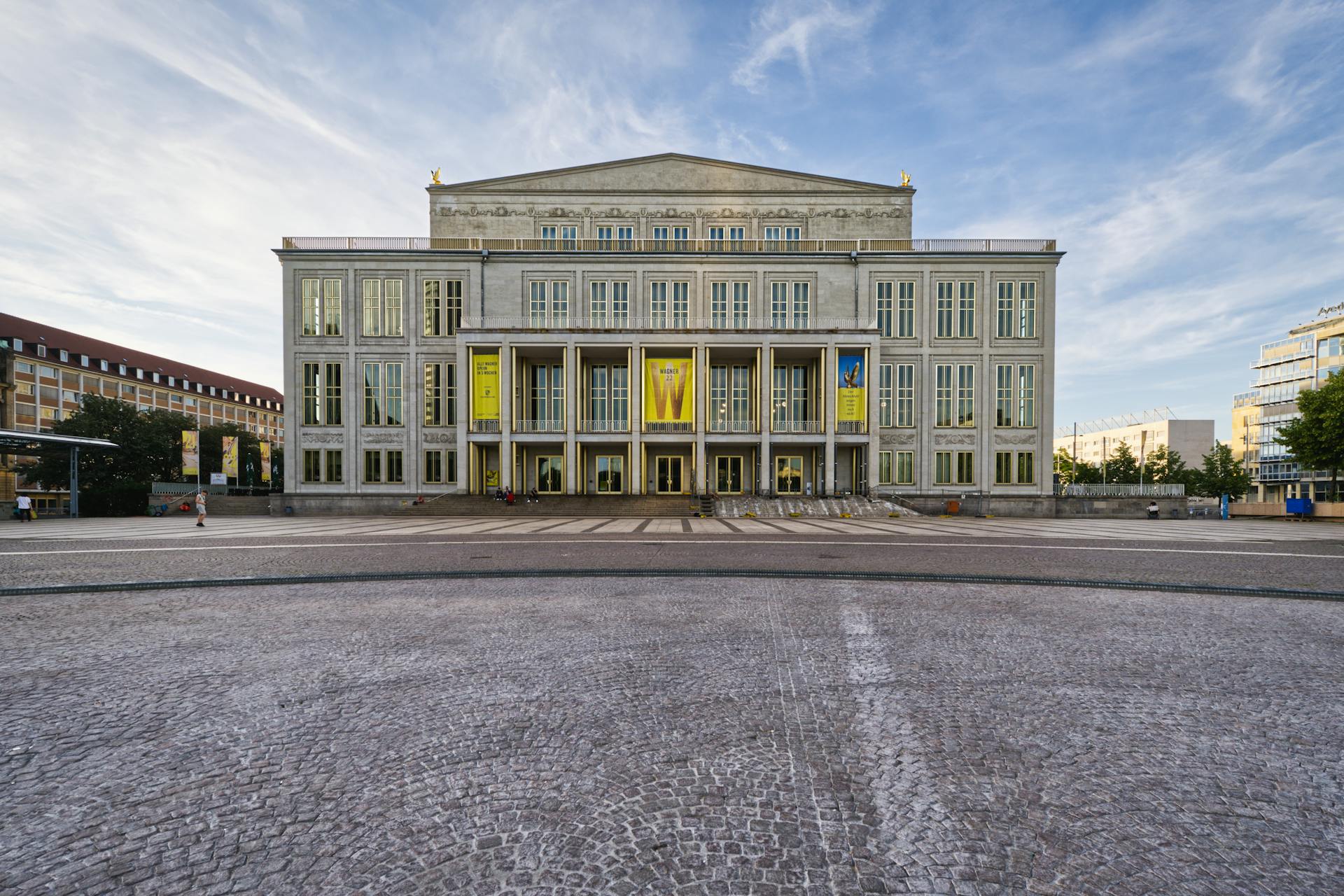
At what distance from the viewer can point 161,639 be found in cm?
627

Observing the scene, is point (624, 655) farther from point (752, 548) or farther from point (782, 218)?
point (782, 218)

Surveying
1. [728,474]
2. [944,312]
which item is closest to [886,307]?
[944,312]

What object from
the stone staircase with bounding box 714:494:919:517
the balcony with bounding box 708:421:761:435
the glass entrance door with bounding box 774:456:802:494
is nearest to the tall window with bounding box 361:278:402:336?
the balcony with bounding box 708:421:761:435

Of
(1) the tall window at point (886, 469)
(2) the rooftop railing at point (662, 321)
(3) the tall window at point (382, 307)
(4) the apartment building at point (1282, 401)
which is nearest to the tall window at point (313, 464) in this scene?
(3) the tall window at point (382, 307)

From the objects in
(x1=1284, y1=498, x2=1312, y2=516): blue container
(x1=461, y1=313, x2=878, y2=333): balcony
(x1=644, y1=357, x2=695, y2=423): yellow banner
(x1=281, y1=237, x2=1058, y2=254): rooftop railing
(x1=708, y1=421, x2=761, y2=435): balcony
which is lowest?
(x1=1284, y1=498, x2=1312, y2=516): blue container

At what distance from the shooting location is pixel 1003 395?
138 ft

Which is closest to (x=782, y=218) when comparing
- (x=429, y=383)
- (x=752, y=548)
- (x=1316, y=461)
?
(x=429, y=383)

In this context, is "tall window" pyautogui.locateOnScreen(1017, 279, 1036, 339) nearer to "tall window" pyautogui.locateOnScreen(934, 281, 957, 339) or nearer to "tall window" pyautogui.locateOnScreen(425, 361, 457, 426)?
"tall window" pyautogui.locateOnScreen(934, 281, 957, 339)

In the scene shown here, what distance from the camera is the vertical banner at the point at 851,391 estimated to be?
39000 millimetres

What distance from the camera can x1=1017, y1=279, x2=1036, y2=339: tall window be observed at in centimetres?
4191

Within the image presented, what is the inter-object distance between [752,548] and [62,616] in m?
12.4

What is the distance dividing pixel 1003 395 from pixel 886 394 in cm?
841

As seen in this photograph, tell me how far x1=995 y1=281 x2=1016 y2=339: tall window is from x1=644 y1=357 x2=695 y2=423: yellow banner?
888 inches

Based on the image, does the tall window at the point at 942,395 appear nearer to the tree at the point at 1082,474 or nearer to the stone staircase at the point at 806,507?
the stone staircase at the point at 806,507
